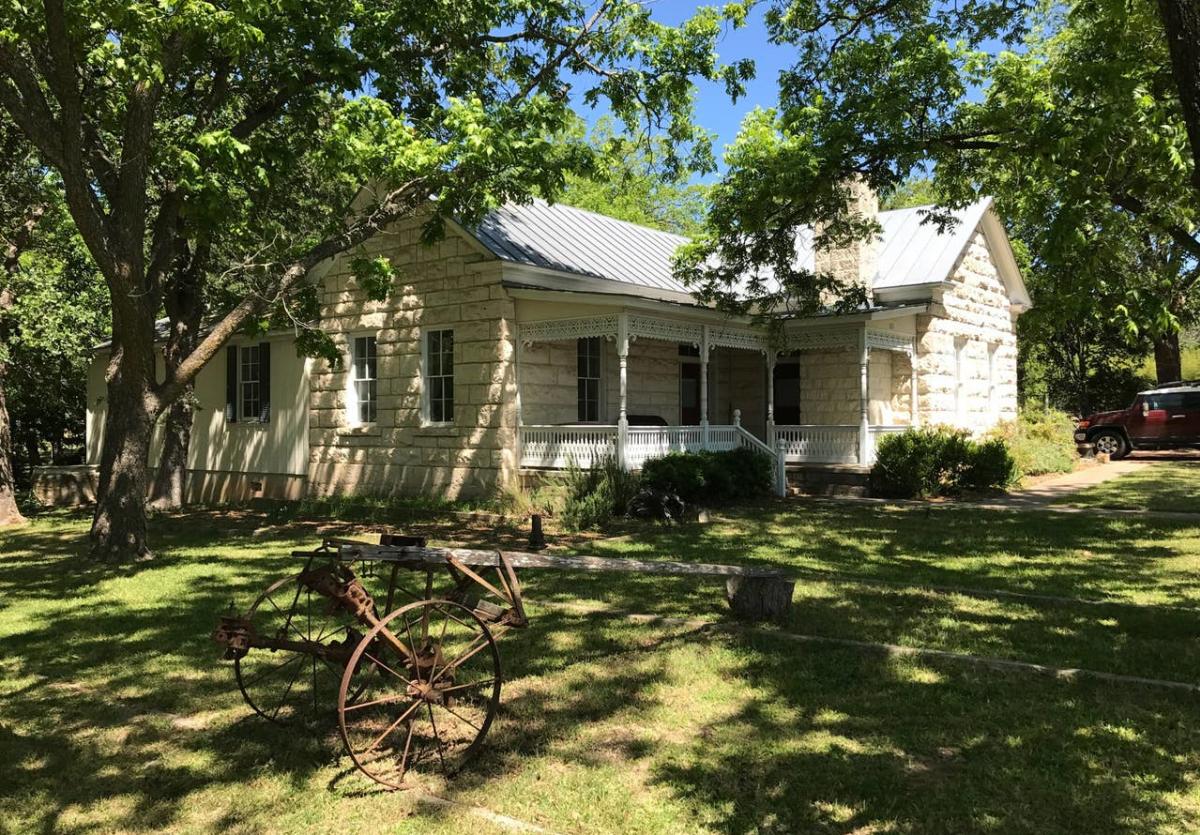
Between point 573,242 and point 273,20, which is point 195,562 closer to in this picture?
point 273,20

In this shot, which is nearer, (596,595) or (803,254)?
(596,595)

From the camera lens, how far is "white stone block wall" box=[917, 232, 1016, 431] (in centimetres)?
2016

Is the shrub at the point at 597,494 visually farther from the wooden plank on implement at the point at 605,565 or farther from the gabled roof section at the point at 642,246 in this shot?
the wooden plank on implement at the point at 605,565

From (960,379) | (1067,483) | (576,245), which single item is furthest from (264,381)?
(1067,483)

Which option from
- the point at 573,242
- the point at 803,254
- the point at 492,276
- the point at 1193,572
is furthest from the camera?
the point at 803,254

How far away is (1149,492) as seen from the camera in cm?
1619

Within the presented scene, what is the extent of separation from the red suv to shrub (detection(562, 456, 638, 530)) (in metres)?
16.9

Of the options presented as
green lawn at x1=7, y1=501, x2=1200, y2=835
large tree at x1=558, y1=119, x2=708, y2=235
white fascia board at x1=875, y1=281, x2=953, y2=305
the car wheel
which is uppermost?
large tree at x1=558, y1=119, x2=708, y2=235

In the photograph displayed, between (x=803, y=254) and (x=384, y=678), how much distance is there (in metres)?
18.6

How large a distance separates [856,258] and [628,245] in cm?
515

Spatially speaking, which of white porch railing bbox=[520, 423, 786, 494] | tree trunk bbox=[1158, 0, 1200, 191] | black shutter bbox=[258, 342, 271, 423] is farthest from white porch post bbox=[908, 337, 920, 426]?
tree trunk bbox=[1158, 0, 1200, 191]

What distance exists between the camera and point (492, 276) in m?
15.9

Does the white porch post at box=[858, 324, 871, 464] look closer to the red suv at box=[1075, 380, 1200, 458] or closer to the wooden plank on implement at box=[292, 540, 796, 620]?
the wooden plank on implement at box=[292, 540, 796, 620]

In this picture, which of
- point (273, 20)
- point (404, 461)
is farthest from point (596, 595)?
point (404, 461)
